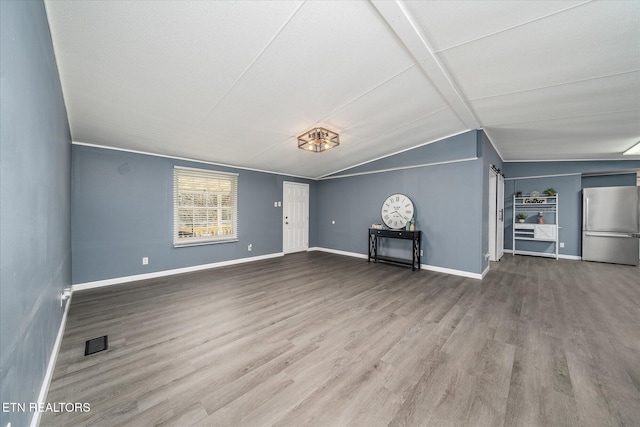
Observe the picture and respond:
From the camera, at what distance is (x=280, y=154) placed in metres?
4.53

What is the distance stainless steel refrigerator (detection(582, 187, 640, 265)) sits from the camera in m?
Result: 4.88

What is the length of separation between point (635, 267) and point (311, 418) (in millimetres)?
7473

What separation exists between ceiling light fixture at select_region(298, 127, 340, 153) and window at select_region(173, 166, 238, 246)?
2.29 m

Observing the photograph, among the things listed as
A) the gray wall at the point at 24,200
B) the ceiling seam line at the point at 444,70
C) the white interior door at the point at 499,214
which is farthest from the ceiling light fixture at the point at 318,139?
the white interior door at the point at 499,214

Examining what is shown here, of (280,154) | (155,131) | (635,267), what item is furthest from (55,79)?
(635,267)

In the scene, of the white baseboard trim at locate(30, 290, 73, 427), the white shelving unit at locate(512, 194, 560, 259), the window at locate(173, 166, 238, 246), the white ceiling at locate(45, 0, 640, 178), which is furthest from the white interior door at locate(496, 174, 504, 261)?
the white baseboard trim at locate(30, 290, 73, 427)

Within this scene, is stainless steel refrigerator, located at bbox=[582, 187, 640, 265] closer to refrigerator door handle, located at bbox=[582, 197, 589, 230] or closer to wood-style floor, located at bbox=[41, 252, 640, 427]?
refrigerator door handle, located at bbox=[582, 197, 589, 230]

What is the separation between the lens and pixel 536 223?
235 inches

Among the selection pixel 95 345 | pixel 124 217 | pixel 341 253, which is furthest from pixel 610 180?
pixel 124 217

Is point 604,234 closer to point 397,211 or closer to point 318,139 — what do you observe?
point 397,211

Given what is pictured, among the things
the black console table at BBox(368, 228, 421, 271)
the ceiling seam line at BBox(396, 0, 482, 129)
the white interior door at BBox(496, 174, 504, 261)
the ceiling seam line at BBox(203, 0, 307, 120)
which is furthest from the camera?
the white interior door at BBox(496, 174, 504, 261)

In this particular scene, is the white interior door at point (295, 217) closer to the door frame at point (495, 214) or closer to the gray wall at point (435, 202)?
the gray wall at point (435, 202)

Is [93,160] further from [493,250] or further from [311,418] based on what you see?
[493,250]

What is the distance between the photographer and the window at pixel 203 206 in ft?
14.5
